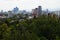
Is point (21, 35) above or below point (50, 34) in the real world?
above

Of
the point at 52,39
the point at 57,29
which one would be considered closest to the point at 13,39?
the point at 52,39

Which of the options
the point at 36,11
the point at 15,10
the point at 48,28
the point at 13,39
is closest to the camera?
the point at 13,39

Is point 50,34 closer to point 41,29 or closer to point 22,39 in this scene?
point 41,29

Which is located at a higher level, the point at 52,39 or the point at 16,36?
the point at 16,36

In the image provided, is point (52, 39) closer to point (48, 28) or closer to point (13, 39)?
→ point (48, 28)

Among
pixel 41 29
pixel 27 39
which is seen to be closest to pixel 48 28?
pixel 41 29

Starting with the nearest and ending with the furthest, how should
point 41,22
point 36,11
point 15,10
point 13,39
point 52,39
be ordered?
point 13,39, point 52,39, point 41,22, point 36,11, point 15,10

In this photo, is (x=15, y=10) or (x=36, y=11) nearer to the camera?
(x=36, y=11)

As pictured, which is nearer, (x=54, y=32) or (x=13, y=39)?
(x=13, y=39)

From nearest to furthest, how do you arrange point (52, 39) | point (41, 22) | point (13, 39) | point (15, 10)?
point (13, 39) → point (52, 39) → point (41, 22) → point (15, 10)
